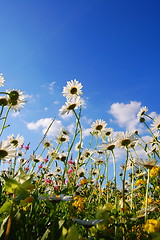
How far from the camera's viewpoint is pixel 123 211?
48.3 inches

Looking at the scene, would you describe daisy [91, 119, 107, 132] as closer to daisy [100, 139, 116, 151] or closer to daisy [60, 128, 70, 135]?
daisy [60, 128, 70, 135]

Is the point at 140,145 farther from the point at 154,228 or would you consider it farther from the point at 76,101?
the point at 154,228

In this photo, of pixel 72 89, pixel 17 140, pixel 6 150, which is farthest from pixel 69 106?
pixel 6 150

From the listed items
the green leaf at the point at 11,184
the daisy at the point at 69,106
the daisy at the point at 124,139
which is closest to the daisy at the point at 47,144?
the daisy at the point at 69,106

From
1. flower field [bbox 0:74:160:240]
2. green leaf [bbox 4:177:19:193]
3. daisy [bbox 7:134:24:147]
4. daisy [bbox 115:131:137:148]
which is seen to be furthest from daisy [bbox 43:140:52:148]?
green leaf [bbox 4:177:19:193]

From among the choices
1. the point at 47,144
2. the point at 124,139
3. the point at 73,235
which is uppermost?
the point at 47,144

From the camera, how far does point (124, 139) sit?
1699mm

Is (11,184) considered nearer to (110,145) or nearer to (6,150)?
(6,150)

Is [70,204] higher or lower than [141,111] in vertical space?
lower

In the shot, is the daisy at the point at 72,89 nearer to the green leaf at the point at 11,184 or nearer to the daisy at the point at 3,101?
the daisy at the point at 3,101

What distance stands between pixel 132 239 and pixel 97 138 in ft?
7.43

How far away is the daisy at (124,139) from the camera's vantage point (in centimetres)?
169

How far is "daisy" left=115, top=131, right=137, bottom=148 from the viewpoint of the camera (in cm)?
169

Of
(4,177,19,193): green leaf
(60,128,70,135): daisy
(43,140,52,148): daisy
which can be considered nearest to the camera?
(4,177,19,193): green leaf
